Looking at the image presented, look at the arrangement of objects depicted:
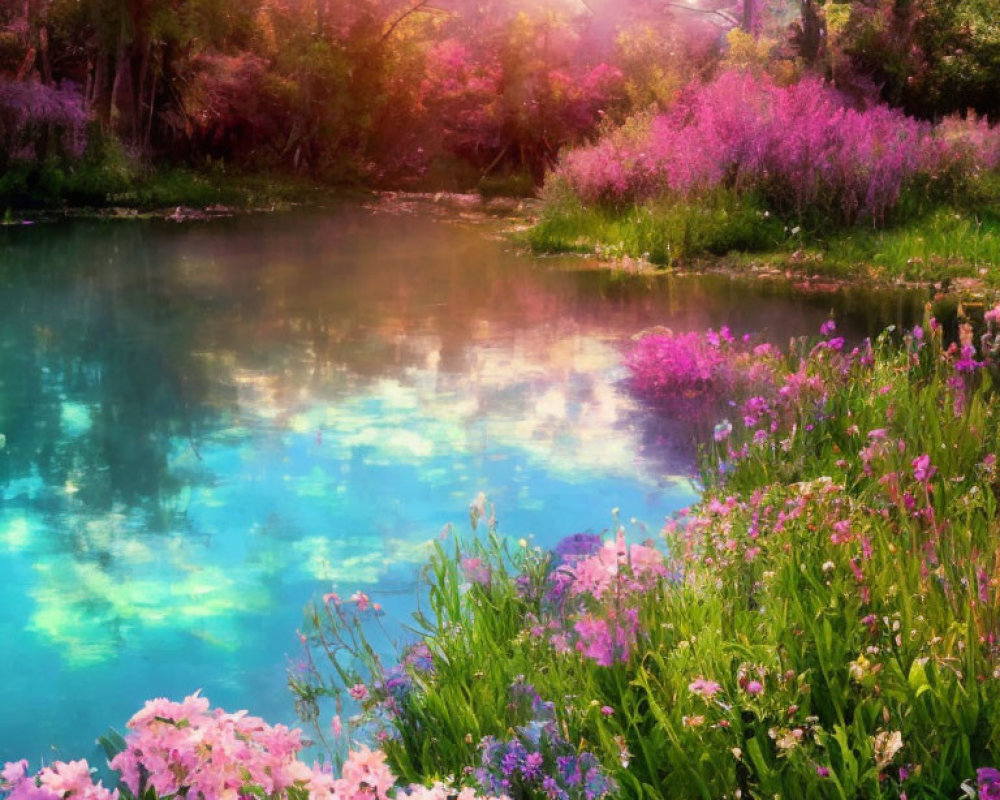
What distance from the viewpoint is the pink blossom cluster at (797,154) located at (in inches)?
604

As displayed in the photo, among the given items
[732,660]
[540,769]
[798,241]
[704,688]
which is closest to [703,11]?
[798,241]

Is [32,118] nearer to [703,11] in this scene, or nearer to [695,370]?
[695,370]

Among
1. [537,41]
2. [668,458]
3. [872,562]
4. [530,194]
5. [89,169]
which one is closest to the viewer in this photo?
[872,562]

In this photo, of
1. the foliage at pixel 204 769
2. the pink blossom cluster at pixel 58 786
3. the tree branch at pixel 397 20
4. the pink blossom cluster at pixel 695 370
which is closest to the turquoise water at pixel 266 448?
the pink blossom cluster at pixel 695 370

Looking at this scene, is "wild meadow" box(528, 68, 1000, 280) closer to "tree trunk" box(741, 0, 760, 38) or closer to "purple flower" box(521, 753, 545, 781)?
"purple flower" box(521, 753, 545, 781)

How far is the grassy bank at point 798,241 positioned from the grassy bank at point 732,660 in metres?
9.44

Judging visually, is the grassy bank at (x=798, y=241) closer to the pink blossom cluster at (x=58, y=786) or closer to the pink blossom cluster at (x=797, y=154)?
the pink blossom cluster at (x=797, y=154)

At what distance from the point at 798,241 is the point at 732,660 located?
504 inches

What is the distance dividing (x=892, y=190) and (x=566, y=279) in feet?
14.8

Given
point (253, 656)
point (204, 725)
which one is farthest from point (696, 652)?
point (253, 656)

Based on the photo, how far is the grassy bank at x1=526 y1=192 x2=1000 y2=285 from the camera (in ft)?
46.1

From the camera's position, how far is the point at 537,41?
32344 millimetres

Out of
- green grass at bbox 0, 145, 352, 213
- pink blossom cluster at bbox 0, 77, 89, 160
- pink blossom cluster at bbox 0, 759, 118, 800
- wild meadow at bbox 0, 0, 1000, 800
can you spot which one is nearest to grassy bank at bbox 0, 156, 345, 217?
green grass at bbox 0, 145, 352, 213

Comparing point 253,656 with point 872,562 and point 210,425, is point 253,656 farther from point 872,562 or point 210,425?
point 210,425
